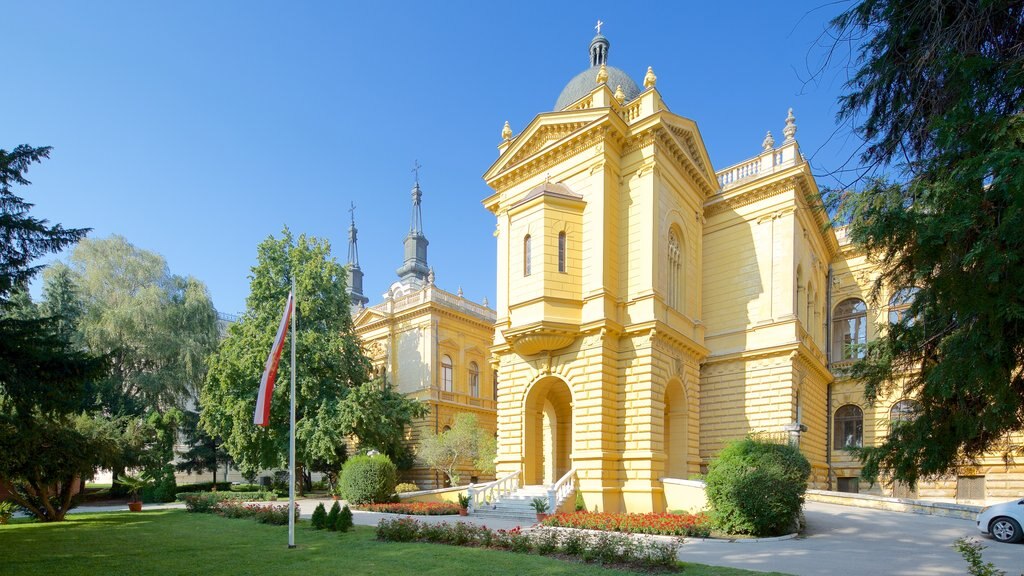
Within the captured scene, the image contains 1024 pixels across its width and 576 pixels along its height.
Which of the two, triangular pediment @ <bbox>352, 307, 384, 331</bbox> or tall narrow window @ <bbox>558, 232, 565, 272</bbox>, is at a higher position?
tall narrow window @ <bbox>558, 232, 565, 272</bbox>

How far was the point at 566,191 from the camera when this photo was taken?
23.5 m

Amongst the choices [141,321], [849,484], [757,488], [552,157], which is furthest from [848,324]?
[141,321]

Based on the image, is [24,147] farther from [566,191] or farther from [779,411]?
[779,411]

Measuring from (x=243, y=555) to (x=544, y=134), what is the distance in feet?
60.6

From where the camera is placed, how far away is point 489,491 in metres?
22.4

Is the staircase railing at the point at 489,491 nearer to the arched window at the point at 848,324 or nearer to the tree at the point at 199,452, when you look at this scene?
the arched window at the point at 848,324

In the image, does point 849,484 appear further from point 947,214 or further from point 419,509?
point 947,214

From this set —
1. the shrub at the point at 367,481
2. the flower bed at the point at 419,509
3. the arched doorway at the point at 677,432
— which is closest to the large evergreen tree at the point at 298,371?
the shrub at the point at 367,481

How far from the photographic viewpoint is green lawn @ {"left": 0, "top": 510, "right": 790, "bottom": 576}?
10.4 m

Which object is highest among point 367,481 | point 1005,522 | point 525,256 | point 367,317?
point 525,256

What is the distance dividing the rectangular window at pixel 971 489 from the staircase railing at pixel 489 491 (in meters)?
20.7

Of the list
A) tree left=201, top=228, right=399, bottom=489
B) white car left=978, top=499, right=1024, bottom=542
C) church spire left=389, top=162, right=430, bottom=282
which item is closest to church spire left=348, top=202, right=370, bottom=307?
church spire left=389, top=162, right=430, bottom=282

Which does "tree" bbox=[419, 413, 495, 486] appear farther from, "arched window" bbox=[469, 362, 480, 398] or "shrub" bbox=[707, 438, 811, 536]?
"shrub" bbox=[707, 438, 811, 536]

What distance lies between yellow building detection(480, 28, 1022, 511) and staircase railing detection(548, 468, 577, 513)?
0.08 meters
